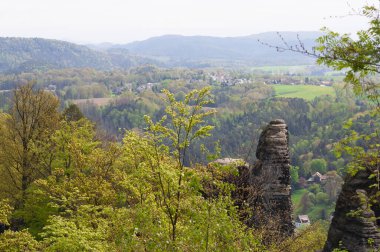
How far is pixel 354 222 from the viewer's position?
21.2 m

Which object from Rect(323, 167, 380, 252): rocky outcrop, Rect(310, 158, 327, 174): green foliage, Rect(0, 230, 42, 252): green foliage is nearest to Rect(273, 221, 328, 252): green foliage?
Rect(323, 167, 380, 252): rocky outcrop

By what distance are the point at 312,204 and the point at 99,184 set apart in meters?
94.4

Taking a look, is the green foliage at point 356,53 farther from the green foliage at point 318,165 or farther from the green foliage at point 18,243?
the green foliage at point 318,165

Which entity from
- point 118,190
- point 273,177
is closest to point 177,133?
point 118,190

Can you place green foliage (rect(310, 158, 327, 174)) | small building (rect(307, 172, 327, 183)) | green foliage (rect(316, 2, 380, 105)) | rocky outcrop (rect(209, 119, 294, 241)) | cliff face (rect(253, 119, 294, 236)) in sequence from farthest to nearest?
green foliage (rect(310, 158, 327, 174)) < small building (rect(307, 172, 327, 183)) < cliff face (rect(253, 119, 294, 236)) < rocky outcrop (rect(209, 119, 294, 241)) < green foliage (rect(316, 2, 380, 105))

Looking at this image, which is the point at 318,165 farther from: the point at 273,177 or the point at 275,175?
the point at 273,177

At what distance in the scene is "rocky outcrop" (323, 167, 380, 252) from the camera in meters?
20.7

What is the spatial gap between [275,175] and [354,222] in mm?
7208

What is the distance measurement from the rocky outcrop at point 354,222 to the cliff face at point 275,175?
175 inches

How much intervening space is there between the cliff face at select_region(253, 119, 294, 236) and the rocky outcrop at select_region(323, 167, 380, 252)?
4457 millimetres

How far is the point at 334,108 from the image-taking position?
629 feet

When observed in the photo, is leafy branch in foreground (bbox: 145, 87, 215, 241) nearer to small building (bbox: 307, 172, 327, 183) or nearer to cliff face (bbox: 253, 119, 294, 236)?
cliff face (bbox: 253, 119, 294, 236)

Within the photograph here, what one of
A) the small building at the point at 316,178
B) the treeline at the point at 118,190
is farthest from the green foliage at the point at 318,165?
the treeline at the point at 118,190

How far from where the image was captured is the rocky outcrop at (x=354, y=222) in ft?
67.8
